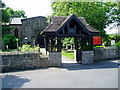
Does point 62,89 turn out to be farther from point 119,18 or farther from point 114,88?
point 119,18

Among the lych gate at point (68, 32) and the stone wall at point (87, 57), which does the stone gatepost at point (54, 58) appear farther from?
the stone wall at point (87, 57)

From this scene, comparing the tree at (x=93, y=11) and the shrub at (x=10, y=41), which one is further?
the shrub at (x=10, y=41)

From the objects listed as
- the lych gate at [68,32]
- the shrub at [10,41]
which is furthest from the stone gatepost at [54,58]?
the shrub at [10,41]

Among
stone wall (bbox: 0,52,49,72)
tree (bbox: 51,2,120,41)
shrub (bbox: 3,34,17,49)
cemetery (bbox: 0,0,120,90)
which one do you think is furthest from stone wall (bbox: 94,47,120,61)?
shrub (bbox: 3,34,17,49)

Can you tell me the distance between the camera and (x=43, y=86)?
25.3 feet

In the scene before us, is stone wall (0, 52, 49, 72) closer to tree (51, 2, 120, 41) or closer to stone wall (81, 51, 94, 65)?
stone wall (81, 51, 94, 65)

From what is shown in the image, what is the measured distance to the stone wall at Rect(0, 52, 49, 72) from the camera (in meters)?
12.0

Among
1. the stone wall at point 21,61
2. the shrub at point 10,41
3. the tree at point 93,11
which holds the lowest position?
the stone wall at point 21,61

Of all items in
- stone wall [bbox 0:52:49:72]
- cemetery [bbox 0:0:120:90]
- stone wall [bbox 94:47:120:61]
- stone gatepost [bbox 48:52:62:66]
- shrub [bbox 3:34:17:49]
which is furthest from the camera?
shrub [bbox 3:34:17:49]

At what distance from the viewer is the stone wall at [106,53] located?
53.2 ft

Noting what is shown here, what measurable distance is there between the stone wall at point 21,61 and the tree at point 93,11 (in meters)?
10.7

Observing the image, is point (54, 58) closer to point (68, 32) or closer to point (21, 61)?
point (68, 32)

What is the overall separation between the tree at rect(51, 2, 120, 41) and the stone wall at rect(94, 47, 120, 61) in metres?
4.88

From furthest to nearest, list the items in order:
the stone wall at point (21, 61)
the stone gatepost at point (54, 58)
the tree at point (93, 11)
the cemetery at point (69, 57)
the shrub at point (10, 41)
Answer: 1. the shrub at point (10, 41)
2. the tree at point (93, 11)
3. the stone gatepost at point (54, 58)
4. the stone wall at point (21, 61)
5. the cemetery at point (69, 57)
